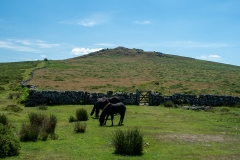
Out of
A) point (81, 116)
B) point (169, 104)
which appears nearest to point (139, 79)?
point (169, 104)

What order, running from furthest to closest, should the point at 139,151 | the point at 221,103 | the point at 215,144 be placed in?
1. the point at 221,103
2. the point at 215,144
3. the point at 139,151

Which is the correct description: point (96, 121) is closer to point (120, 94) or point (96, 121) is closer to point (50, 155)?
point (50, 155)

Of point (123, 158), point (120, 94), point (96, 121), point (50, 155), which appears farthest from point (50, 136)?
point (120, 94)

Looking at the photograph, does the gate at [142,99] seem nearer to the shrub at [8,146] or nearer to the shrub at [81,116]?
the shrub at [81,116]

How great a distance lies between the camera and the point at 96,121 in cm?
2173

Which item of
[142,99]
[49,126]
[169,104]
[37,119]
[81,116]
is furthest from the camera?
[142,99]

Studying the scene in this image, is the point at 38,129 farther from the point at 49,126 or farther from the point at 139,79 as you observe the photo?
the point at 139,79

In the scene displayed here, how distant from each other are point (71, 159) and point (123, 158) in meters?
2.06

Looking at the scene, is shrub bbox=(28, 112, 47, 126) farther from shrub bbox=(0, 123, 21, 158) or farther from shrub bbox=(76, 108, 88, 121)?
shrub bbox=(76, 108, 88, 121)

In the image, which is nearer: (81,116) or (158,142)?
(158,142)

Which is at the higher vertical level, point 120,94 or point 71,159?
Answer: point 120,94

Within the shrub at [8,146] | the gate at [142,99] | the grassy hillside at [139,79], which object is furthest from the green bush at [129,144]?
the grassy hillside at [139,79]

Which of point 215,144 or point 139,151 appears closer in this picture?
point 139,151

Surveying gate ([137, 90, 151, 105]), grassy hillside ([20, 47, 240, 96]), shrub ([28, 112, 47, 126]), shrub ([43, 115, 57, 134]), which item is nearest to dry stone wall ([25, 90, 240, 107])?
gate ([137, 90, 151, 105])
